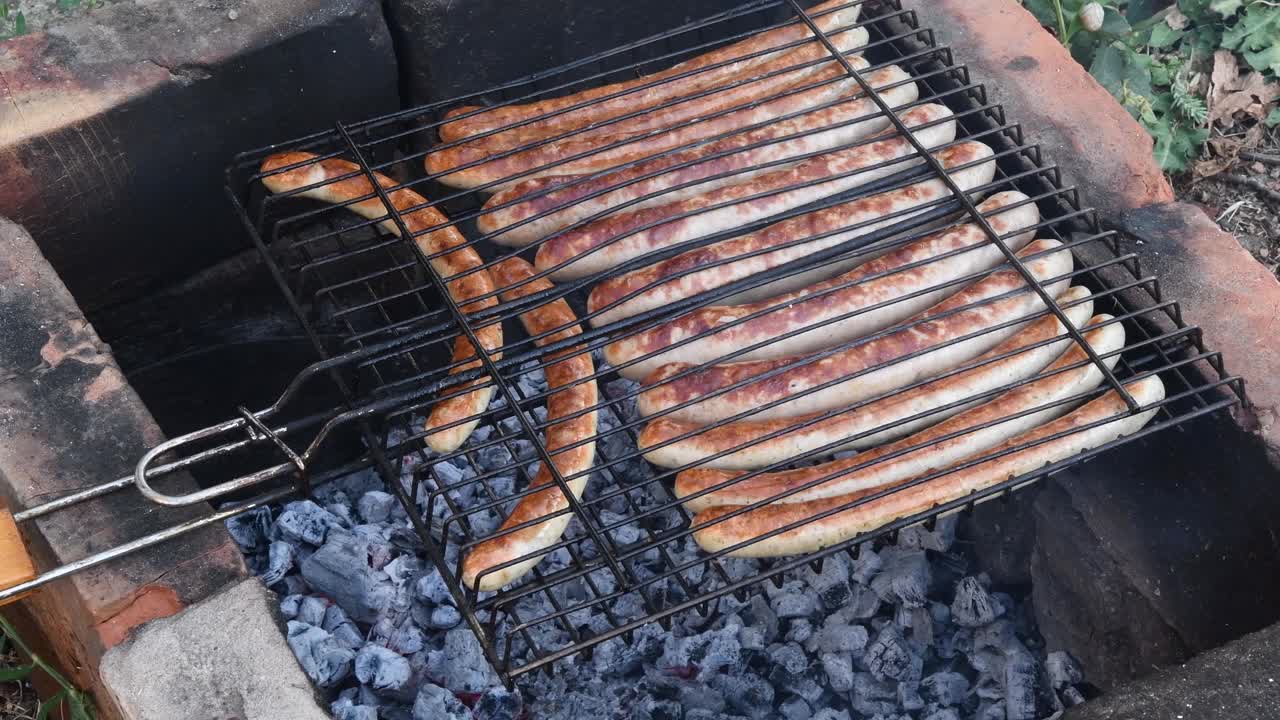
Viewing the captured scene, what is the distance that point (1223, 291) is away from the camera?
3.08 metres

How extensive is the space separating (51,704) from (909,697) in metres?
2.30

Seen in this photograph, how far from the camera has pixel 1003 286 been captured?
2.90 metres

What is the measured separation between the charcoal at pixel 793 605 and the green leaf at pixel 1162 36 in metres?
2.91

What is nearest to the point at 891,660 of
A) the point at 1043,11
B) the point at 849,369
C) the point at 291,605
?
the point at 849,369

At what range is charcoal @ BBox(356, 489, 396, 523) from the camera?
12.1ft

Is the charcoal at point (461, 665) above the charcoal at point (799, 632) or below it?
above

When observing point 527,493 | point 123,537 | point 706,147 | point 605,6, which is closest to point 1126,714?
point 527,493

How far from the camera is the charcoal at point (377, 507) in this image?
3.68 meters

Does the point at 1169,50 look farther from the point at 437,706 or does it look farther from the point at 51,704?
the point at 51,704

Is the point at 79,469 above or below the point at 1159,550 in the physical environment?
above

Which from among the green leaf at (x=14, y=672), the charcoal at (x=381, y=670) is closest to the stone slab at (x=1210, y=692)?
the charcoal at (x=381, y=670)

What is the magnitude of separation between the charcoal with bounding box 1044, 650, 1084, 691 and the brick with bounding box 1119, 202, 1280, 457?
883 millimetres

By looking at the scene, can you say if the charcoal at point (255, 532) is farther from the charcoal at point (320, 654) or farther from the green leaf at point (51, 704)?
the green leaf at point (51, 704)

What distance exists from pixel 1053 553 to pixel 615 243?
1612 mm
